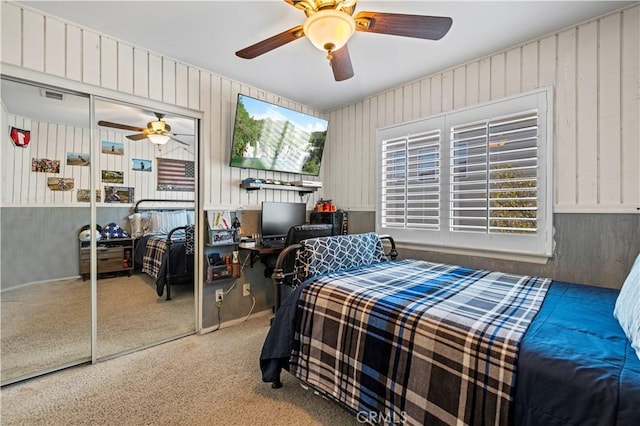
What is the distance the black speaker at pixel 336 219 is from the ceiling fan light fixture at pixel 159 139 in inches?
74.3

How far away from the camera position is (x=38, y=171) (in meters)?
2.17

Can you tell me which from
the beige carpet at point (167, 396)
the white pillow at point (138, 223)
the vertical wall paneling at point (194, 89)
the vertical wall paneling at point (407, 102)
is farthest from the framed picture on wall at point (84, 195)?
the vertical wall paneling at point (407, 102)

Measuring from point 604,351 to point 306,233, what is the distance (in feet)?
6.90

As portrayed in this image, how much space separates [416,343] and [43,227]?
9.21 feet

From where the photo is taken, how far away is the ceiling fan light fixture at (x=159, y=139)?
2.61 meters

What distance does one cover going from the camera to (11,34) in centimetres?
186

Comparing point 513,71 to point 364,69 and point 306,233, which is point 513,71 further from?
point 306,233

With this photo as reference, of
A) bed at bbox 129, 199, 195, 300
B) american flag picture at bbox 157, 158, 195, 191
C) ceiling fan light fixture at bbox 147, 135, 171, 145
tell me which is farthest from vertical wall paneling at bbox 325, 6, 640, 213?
bed at bbox 129, 199, 195, 300

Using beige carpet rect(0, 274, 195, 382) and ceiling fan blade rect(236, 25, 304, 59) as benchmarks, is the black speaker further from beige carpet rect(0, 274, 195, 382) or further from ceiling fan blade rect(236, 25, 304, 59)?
ceiling fan blade rect(236, 25, 304, 59)

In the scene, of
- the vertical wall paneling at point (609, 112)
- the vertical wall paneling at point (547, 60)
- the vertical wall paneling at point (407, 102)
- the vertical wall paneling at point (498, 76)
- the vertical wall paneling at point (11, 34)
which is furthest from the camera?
the vertical wall paneling at point (407, 102)

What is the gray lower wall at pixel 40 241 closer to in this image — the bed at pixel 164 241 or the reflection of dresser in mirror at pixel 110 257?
the reflection of dresser in mirror at pixel 110 257

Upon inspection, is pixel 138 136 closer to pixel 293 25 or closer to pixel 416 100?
pixel 293 25

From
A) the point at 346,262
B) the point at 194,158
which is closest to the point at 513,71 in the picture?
the point at 346,262

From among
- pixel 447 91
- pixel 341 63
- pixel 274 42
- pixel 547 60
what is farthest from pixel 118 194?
pixel 547 60
